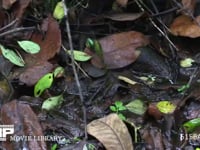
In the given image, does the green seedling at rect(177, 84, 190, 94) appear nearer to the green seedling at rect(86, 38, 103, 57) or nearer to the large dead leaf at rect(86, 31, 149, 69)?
the large dead leaf at rect(86, 31, 149, 69)

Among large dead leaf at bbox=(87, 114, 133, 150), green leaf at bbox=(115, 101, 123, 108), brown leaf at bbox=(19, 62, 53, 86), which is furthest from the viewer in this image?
brown leaf at bbox=(19, 62, 53, 86)

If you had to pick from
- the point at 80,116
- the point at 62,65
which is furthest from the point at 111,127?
the point at 62,65

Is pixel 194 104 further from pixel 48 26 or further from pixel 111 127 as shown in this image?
pixel 48 26

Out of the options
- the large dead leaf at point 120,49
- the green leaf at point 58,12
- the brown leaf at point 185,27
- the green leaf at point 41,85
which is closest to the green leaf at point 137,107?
the large dead leaf at point 120,49

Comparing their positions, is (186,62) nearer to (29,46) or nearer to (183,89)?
(183,89)

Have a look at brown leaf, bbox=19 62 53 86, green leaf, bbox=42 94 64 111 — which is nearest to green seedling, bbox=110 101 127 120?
green leaf, bbox=42 94 64 111

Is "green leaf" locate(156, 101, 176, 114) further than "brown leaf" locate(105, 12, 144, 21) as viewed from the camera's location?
No
